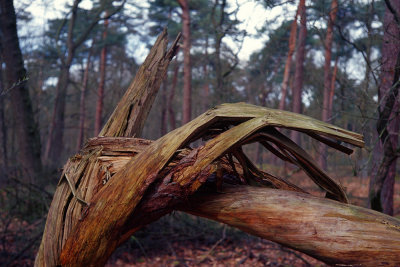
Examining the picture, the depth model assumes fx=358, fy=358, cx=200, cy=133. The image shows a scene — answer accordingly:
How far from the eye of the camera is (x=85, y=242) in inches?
43.4

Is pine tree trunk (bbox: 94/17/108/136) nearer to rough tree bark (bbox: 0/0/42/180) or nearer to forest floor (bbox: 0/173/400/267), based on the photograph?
rough tree bark (bbox: 0/0/42/180)

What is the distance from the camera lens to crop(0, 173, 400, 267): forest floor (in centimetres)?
498

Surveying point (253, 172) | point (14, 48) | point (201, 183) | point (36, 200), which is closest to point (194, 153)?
point (201, 183)

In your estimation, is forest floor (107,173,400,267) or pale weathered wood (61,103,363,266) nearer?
pale weathered wood (61,103,363,266)

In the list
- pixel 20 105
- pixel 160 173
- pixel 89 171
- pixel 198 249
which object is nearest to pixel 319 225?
pixel 160 173

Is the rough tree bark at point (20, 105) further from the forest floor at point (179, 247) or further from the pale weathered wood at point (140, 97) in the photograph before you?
the pale weathered wood at point (140, 97)

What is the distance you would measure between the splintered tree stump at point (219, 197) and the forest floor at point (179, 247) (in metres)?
3.74

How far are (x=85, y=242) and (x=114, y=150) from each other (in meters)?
0.33

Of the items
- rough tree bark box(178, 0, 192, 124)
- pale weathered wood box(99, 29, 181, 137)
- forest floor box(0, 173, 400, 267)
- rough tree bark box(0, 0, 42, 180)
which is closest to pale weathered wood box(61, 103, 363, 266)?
pale weathered wood box(99, 29, 181, 137)

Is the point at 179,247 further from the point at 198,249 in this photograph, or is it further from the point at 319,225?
the point at 319,225

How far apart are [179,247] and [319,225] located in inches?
208

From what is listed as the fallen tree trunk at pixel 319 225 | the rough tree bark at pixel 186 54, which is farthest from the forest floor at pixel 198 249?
the rough tree bark at pixel 186 54

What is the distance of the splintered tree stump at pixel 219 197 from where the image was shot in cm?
91

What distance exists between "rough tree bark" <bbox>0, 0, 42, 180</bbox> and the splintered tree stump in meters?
5.30
